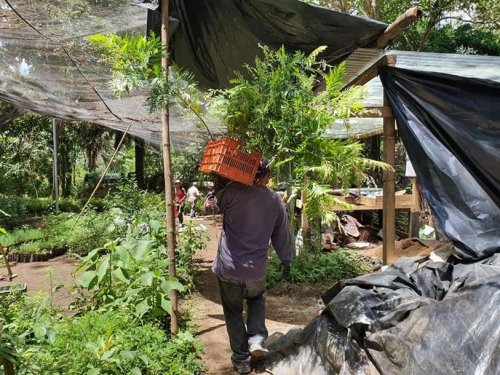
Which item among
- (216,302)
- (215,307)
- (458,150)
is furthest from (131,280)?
(458,150)

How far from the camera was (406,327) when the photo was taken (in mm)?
2504

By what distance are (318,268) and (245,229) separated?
3.01 meters

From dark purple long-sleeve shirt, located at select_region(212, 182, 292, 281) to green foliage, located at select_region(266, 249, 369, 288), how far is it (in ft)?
7.95

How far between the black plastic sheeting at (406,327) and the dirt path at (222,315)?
38cm

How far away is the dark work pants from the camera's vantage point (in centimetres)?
304

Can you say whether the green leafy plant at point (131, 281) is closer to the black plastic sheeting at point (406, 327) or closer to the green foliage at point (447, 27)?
the black plastic sheeting at point (406, 327)

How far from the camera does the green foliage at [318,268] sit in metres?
5.49

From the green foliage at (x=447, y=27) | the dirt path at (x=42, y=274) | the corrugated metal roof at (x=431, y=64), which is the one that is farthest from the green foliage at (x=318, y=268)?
the green foliage at (x=447, y=27)

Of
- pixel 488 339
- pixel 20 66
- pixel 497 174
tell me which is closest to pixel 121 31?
pixel 20 66

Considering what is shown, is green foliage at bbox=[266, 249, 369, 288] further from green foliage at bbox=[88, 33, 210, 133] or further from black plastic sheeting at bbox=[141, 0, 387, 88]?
green foliage at bbox=[88, 33, 210, 133]

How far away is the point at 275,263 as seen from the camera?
5984mm

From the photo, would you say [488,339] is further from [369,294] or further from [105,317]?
[105,317]

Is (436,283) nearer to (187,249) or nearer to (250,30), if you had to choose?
(250,30)


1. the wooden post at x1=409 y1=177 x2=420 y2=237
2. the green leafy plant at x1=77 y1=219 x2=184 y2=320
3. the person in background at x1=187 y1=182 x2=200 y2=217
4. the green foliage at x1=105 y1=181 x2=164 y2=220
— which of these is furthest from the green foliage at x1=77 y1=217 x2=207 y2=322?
the person in background at x1=187 y1=182 x2=200 y2=217
